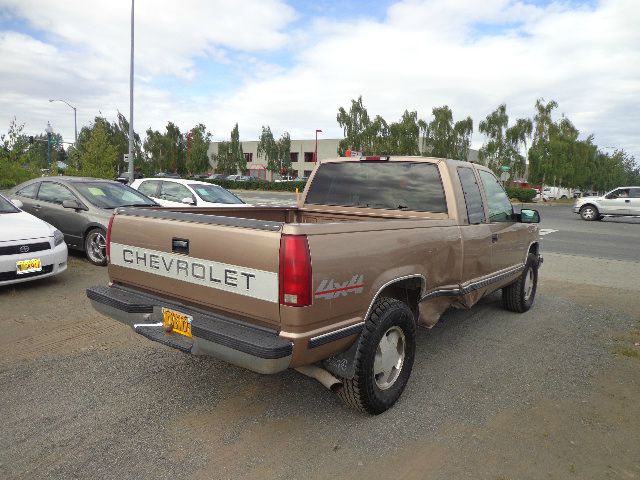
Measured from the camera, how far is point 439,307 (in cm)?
409

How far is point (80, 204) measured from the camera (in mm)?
8102

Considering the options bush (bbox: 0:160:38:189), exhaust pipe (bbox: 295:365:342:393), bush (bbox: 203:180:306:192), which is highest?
bush (bbox: 203:180:306:192)

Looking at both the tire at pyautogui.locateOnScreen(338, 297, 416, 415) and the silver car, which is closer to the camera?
the tire at pyautogui.locateOnScreen(338, 297, 416, 415)

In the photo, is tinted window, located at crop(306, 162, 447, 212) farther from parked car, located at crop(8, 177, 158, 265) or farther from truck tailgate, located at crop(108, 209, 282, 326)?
parked car, located at crop(8, 177, 158, 265)

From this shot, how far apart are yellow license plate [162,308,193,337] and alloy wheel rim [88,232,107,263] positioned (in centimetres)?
541

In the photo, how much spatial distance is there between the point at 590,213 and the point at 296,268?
24.9 meters

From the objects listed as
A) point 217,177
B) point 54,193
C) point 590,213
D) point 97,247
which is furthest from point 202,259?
point 217,177

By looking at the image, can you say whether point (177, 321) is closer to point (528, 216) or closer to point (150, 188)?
point (528, 216)

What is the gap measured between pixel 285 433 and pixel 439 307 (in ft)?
5.69

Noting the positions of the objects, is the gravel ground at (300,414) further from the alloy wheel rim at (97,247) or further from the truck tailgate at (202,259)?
the alloy wheel rim at (97,247)

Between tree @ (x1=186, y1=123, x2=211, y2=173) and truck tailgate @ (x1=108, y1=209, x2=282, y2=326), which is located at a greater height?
tree @ (x1=186, y1=123, x2=211, y2=173)

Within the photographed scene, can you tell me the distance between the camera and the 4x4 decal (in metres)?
2.72

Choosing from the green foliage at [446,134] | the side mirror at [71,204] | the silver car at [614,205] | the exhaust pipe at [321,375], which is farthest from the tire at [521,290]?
the green foliage at [446,134]

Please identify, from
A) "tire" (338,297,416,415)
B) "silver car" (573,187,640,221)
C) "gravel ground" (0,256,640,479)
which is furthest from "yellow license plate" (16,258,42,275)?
"silver car" (573,187,640,221)
